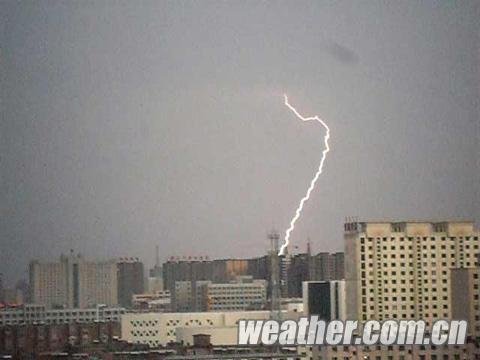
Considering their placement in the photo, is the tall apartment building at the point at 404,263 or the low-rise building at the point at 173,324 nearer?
the low-rise building at the point at 173,324

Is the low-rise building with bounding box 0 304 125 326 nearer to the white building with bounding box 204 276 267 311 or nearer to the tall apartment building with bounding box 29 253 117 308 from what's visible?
the tall apartment building with bounding box 29 253 117 308

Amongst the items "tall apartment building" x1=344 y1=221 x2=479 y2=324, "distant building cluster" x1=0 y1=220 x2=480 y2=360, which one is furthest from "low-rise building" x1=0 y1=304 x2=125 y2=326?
"tall apartment building" x1=344 y1=221 x2=479 y2=324

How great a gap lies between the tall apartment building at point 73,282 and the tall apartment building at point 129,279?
0.09ft

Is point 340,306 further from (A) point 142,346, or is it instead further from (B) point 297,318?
(A) point 142,346

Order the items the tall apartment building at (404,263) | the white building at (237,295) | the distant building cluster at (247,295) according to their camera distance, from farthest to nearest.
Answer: the tall apartment building at (404,263), the white building at (237,295), the distant building cluster at (247,295)

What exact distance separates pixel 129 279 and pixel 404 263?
136 cm

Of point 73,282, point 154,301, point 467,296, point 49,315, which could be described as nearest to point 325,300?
point 467,296

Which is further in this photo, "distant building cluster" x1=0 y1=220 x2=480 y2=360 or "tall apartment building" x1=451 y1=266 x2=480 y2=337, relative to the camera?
"tall apartment building" x1=451 y1=266 x2=480 y2=337

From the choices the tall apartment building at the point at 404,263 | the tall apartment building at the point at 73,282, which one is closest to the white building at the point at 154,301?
the tall apartment building at the point at 73,282

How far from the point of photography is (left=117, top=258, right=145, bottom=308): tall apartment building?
32.3ft

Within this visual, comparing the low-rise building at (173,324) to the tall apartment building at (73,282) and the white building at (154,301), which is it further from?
the tall apartment building at (73,282)

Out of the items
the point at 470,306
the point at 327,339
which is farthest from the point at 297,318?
the point at 470,306

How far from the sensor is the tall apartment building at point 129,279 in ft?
32.3

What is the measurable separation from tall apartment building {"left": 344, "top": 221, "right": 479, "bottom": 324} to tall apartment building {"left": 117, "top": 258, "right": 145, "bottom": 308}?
1.02 m
